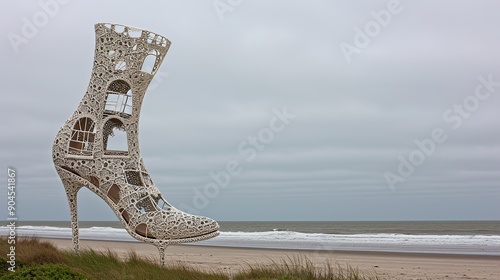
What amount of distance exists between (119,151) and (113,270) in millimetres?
1922

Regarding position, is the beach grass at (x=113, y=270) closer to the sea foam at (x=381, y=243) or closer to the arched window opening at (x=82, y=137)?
the arched window opening at (x=82, y=137)

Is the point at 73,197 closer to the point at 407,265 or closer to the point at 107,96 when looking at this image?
the point at 107,96

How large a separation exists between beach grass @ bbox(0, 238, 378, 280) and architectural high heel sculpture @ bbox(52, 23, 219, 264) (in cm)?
63

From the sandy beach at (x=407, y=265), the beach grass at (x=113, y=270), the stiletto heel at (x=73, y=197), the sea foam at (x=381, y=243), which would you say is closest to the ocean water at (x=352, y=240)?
the sea foam at (x=381, y=243)

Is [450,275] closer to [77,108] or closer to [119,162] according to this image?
[119,162]

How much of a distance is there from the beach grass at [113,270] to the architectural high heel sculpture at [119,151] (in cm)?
63

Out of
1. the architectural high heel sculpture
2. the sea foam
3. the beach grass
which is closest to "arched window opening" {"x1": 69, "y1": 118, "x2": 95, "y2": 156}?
the architectural high heel sculpture

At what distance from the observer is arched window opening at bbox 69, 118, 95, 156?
7.98 meters

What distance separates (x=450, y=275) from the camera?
10.6m

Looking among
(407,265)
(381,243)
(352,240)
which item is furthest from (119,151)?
(352,240)

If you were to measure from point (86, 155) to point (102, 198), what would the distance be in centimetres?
73

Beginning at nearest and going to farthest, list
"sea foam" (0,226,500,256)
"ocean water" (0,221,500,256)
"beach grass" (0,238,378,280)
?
"beach grass" (0,238,378,280) < "sea foam" (0,226,500,256) < "ocean water" (0,221,500,256)

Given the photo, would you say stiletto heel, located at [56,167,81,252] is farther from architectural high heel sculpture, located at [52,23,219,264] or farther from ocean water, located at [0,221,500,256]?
ocean water, located at [0,221,500,256]

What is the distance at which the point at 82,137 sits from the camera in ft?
26.4
